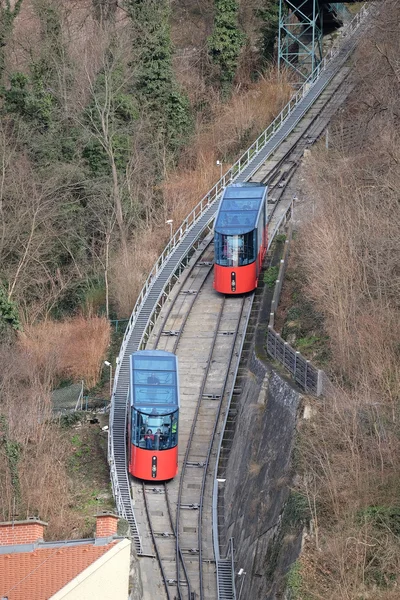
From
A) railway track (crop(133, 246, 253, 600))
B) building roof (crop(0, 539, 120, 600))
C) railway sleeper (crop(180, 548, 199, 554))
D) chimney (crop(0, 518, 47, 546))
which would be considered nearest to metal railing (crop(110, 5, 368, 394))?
railway track (crop(133, 246, 253, 600))

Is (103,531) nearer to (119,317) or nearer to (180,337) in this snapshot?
(180,337)

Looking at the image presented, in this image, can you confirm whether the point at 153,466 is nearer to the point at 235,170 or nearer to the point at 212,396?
the point at 212,396

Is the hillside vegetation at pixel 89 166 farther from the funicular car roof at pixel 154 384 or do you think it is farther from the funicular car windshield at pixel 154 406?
the funicular car roof at pixel 154 384

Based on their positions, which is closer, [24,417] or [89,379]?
[24,417]

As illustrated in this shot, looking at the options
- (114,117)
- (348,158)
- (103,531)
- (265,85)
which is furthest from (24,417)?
(265,85)

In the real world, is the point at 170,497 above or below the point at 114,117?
below

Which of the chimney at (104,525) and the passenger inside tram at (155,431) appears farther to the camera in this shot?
the passenger inside tram at (155,431)

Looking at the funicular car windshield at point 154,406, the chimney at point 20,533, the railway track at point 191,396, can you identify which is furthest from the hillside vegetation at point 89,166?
the chimney at point 20,533
